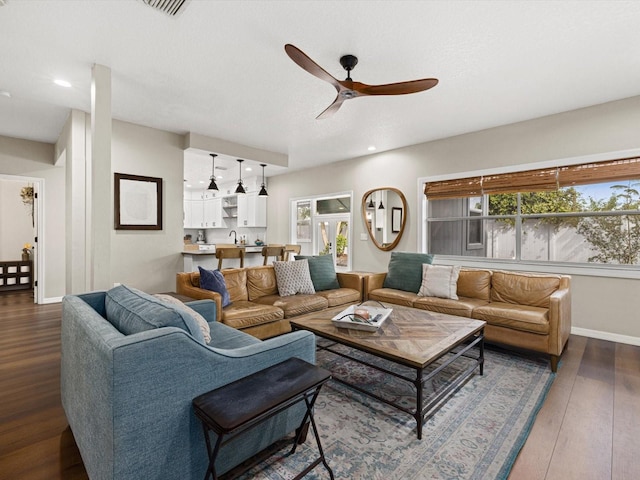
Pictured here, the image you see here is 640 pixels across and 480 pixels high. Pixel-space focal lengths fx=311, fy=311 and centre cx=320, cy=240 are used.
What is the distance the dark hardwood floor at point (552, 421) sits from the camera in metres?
1.63

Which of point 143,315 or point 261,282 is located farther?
point 261,282

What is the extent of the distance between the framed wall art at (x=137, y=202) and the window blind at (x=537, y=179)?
13.9 ft

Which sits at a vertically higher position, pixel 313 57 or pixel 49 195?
pixel 313 57

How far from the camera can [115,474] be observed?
1114mm

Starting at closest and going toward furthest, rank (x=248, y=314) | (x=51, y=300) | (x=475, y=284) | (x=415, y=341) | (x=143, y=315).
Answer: (x=143, y=315), (x=415, y=341), (x=248, y=314), (x=475, y=284), (x=51, y=300)

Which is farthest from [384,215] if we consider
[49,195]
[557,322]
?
[49,195]

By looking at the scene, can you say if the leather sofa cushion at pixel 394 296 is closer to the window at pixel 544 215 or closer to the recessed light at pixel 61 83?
the window at pixel 544 215

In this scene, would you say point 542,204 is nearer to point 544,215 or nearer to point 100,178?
point 544,215

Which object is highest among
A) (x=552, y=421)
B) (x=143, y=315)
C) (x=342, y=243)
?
(x=342, y=243)

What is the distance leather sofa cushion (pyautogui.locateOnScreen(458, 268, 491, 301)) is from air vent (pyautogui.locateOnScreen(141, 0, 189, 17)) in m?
3.88

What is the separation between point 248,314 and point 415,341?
1698mm

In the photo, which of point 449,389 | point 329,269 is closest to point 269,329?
point 329,269

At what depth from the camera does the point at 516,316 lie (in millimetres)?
3010

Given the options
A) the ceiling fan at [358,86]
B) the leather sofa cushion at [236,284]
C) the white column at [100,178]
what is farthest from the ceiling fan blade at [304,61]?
the leather sofa cushion at [236,284]
